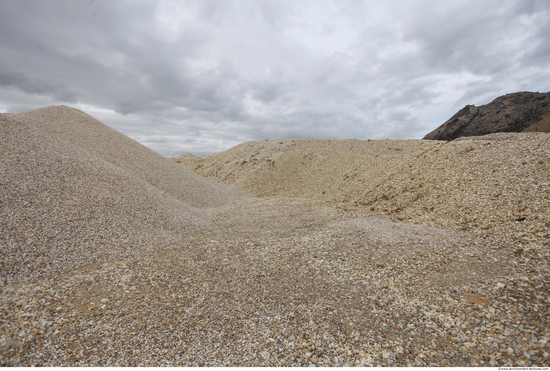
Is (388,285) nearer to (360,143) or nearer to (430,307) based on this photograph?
(430,307)

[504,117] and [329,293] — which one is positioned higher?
[504,117]

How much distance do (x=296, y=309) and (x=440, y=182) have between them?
7.84 m

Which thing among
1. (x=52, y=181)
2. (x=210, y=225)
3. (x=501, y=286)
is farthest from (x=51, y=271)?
(x=501, y=286)

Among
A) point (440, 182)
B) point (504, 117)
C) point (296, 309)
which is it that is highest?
point (504, 117)

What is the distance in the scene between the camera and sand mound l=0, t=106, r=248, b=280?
4.74m

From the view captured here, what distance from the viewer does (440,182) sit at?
9039 mm

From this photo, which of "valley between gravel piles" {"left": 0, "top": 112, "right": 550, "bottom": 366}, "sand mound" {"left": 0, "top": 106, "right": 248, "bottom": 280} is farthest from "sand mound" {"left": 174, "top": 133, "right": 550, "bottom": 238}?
"sand mound" {"left": 0, "top": 106, "right": 248, "bottom": 280}

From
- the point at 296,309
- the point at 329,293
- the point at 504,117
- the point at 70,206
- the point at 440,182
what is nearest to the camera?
the point at 296,309

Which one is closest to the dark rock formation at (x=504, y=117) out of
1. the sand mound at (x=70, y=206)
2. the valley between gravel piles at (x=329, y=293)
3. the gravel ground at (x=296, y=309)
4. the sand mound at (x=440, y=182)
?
the sand mound at (x=440, y=182)

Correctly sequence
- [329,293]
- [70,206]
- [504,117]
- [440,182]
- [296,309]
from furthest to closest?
1. [504,117]
2. [440,182]
3. [70,206]
4. [329,293]
5. [296,309]

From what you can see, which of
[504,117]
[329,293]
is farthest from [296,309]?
[504,117]

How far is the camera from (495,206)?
673 centimetres

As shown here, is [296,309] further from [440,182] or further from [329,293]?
[440,182]

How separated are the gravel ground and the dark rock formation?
1759cm
